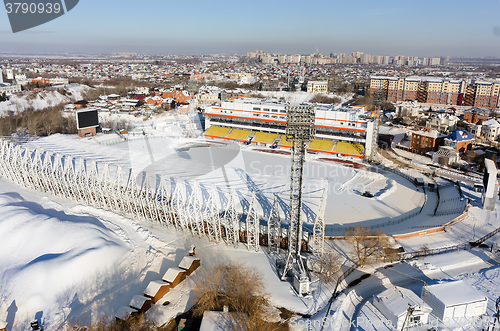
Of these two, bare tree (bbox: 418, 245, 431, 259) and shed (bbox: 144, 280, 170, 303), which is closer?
shed (bbox: 144, 280, 170, 303)

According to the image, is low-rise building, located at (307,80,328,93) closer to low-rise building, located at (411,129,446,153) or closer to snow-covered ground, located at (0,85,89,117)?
low-rise building, located at (411,129,446,153)

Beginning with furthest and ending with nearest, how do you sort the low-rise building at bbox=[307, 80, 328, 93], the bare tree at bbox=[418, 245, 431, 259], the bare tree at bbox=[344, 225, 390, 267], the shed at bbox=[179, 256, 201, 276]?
the low-rise building at bbox=[307, 80, 328, 93] → the bare tree at bbox=[418, 245, 431, 259] → the bare tree at bbox=[344, 225, 390, 267] → the shed at bbox=[179, 256, 201, 276]

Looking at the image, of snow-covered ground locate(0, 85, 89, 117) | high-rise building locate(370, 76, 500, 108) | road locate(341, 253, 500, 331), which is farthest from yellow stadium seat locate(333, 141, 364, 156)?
snow-covered ground locate(0, 85, 89, 117)

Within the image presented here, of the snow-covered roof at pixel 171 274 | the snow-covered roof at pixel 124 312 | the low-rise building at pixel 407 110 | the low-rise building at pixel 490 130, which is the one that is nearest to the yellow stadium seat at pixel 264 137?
the snow-covered roof at pixel 171 274

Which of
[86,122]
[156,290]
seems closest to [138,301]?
[156,290]

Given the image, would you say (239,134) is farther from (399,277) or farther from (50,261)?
(399,277)

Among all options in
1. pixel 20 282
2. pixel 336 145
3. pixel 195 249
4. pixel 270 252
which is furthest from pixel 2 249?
pixel 336 145

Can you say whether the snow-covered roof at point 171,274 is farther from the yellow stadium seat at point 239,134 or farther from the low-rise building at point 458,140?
the low-rise building at point 458,140
